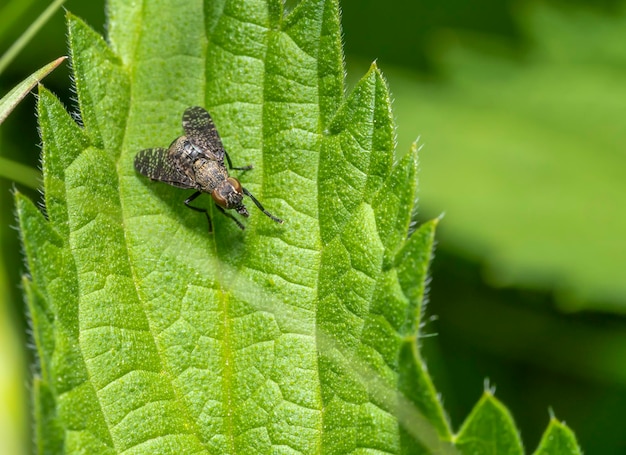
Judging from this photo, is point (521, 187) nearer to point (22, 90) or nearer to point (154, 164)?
point (154, 164)

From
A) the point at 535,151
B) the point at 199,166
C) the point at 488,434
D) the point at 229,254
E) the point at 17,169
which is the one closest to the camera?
the point at 488,434

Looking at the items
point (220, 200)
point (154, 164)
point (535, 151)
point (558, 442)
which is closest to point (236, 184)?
point (220, 200)

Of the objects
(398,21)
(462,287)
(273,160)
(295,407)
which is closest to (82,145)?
(273,160)

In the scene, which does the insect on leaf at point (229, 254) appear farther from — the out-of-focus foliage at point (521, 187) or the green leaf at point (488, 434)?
the out-of-focus foliage at point (521, 187)

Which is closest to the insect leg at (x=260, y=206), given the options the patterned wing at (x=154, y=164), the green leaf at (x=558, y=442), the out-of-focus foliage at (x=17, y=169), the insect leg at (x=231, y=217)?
the insect leg at (x=231, y=217)

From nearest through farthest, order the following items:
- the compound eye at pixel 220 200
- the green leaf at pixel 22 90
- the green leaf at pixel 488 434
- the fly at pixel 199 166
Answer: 1. the green leaf at pixel 488 434
2. the green leaf at pixel 22 90
3. the fly at pixel 199 166
4. the compound eye at pixel 220 200

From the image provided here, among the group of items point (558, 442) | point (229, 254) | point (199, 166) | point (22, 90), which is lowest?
point (558, 442)
